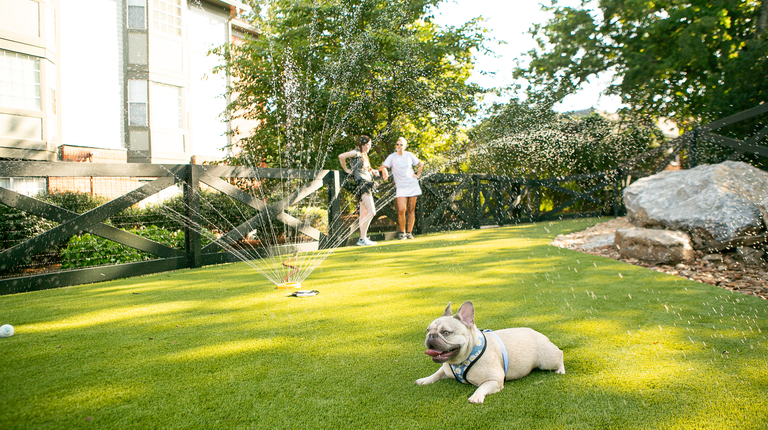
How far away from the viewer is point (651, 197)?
6.22 metres

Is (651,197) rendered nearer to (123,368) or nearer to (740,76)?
(123,368)

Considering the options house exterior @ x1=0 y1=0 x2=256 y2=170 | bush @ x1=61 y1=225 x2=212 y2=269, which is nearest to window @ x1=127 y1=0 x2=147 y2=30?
house exterior @ x1=0 y1=0 x2=256 y2=170

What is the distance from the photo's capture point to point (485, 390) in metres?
1.87

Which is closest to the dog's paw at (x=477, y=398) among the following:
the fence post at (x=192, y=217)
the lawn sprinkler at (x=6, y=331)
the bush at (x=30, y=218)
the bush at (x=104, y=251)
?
the lawn sprinkler at (x=6, y=331)

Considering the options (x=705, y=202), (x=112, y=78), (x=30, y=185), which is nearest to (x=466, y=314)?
(x=705, y=202)

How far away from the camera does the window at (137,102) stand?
48.1 ft

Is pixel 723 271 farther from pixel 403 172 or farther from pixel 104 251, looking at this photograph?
pixel 104 251

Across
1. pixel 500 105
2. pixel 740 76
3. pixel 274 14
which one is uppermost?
pixel 274 14

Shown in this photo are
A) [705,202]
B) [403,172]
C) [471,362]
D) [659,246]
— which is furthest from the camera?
[403,172]

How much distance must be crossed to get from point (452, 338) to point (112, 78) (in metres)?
16.7

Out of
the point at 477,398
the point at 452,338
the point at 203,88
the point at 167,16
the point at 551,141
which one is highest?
the point at 167,16

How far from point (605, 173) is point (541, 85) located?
5506 mm

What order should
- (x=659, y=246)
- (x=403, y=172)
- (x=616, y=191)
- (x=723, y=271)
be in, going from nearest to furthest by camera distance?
(x=723, y=271)
(x=659, y=246)
(x=403, y=172)
(x=616, y=191)

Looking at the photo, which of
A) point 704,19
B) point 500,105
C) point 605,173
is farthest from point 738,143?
point 500,105
